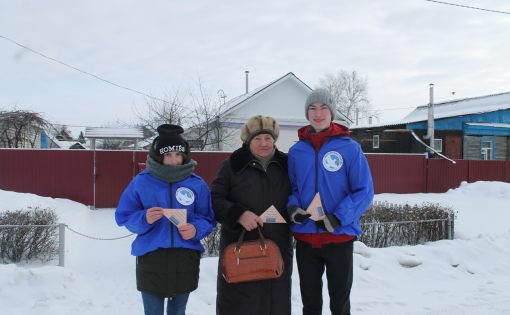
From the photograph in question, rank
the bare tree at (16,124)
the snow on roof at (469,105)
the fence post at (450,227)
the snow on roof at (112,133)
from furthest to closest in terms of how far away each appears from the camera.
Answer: the snow on roof at (469,105) < the bare tree at (16,124) < the snow on roof at (112,133) < the fence post at (450,227)

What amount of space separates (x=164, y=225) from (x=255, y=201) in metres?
0.67

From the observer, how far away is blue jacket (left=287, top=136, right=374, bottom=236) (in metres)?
3.12

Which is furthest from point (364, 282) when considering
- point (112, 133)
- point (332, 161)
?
point (112, 133)

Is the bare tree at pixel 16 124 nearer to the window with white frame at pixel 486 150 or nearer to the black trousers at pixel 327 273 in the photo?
the black trousers at pixel 327 273

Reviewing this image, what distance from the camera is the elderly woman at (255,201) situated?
3041 mm

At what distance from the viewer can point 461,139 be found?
28.1 meters

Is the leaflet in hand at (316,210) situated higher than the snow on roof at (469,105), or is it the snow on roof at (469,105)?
the snow on roof at (469,105)

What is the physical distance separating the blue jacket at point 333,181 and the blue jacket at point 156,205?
716mm

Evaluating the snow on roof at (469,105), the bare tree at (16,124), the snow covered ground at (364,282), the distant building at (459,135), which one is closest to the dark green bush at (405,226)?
the snow covered ground at (364,282)

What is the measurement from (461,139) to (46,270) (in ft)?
92.2

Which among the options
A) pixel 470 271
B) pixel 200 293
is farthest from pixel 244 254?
pixel 470 271

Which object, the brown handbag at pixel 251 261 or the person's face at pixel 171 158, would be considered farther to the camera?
the person's face at pixel 171 158

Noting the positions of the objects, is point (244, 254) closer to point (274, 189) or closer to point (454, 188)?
point (274, 189)

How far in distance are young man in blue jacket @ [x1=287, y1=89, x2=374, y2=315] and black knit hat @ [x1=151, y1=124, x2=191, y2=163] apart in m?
0.81
